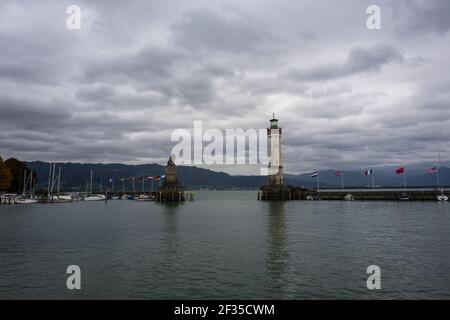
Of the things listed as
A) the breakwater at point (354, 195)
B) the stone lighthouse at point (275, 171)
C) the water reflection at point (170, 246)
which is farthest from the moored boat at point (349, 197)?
the water reflection at point (170, 246)

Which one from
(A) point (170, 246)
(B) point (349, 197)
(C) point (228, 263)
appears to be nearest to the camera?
(C) point (228, 263)

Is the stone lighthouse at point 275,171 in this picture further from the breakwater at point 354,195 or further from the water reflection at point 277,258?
the water reflection at point 277,258

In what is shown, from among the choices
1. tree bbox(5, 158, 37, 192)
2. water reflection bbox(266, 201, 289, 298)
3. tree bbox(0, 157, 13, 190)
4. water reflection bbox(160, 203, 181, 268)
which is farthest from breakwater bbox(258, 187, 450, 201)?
tree bbox(5, 158, 37, 192)

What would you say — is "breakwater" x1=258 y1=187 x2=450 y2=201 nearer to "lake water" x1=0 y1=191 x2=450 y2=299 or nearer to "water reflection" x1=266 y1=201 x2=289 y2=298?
"lake water" x1=0 y1=191 x2=450 y2=299

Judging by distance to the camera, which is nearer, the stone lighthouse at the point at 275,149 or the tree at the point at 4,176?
the tree at the point at 4,176

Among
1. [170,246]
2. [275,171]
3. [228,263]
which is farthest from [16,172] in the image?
[228,263]

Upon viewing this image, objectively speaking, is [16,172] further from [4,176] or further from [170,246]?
[170,246]

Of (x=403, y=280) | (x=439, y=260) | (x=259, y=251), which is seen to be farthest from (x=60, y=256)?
(x=439, y=260)

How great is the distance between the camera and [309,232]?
4681 centimetres

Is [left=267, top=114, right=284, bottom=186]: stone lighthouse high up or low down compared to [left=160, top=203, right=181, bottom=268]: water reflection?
up

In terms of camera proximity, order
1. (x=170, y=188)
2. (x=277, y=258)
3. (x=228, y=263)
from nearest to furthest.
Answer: (x=228, y=263), (x=277, y=258), (x=170, y=188)
